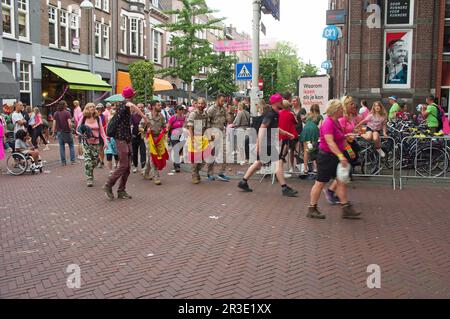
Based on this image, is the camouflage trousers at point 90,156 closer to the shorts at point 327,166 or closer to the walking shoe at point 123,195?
the walking shoe at point 123,195

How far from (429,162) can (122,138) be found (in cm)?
→ 684

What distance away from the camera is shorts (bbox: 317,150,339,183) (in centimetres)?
718

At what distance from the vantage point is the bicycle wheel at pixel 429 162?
11.0 meters

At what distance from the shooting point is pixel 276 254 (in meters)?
5.54

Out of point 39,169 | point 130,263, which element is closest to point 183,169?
point 39,169

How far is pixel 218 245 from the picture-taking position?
5.90m

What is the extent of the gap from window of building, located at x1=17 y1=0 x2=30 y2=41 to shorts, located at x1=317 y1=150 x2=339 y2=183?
70.1 ft

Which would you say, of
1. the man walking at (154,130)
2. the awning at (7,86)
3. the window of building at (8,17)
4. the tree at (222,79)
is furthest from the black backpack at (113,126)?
the tree at (222,79)

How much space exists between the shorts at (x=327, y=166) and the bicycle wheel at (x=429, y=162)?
15.4 ft

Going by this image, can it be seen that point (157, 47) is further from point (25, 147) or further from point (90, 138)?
point (90, 138)

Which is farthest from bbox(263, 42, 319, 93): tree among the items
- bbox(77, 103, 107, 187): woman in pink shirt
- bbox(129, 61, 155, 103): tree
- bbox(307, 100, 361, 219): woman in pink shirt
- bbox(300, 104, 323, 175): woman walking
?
bbox(307, 100, 361, 219): woman in pink shirt

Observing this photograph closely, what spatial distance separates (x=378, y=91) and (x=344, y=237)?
12.7 meters

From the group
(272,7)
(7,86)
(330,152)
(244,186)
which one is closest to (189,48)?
(7,86)

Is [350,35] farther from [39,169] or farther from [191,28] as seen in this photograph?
[191,28]
